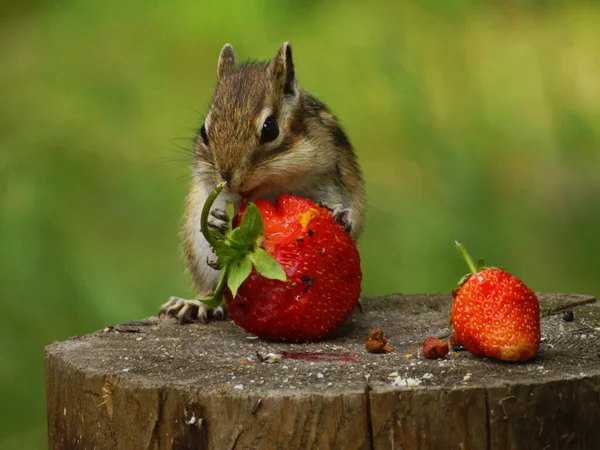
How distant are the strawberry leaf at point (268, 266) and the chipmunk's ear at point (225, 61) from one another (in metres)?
0.88

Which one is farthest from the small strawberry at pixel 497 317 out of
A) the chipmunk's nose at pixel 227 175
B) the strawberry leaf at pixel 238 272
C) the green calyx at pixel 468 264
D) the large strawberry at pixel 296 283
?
the chipmunk's nose at pixel 227 175

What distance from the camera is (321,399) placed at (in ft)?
5.83

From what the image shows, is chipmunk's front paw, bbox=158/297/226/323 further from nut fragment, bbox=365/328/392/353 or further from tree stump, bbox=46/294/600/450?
nut fragment, bbox=365/328/392/353

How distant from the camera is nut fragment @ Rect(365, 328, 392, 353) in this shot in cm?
217

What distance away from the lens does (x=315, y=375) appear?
194cm

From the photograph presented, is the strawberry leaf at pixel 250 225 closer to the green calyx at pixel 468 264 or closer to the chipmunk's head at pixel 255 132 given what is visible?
the chipmunk's head at pixel 255 132

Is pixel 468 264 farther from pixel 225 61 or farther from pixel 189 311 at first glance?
pixel 225 61

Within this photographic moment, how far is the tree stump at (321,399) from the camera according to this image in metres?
1.79

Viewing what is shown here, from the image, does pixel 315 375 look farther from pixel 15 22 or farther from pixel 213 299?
pixel 15 22

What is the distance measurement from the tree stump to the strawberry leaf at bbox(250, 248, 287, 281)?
17 centimetres

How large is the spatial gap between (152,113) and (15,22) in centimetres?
84

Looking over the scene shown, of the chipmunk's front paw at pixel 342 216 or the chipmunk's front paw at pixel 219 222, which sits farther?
the chipmunk's front paw at pixel 342 216

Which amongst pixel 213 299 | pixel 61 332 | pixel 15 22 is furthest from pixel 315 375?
pixel 15 22

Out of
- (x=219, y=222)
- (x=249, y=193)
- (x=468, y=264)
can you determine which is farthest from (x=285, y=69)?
(x=468, y=264)
